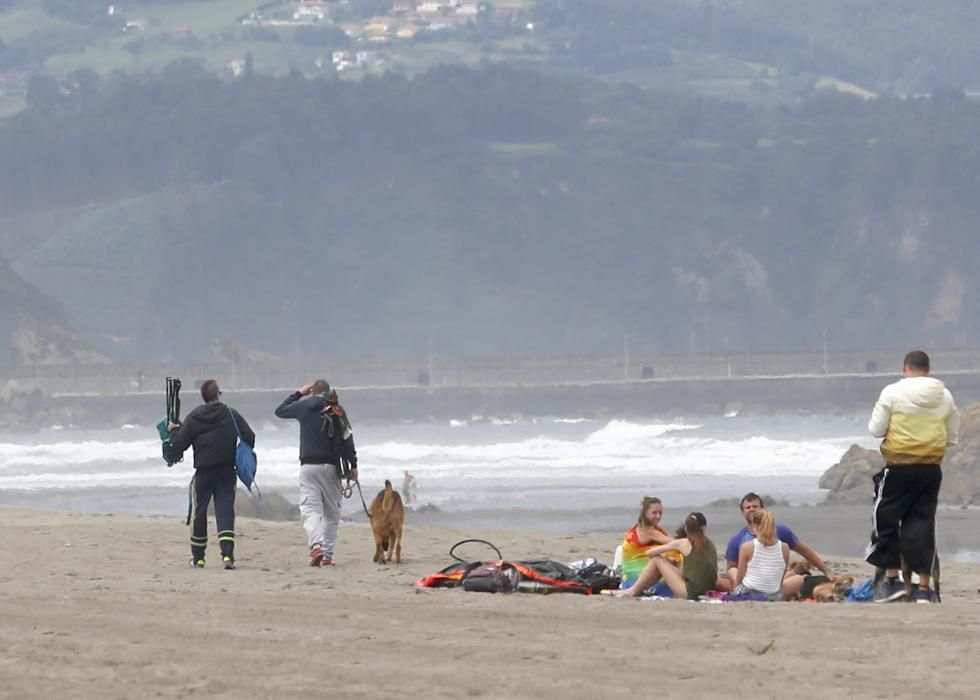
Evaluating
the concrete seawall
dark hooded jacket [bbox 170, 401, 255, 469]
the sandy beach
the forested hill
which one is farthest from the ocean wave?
the forested hill

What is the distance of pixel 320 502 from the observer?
40.4ft

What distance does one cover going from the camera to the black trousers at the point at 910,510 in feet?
31.9

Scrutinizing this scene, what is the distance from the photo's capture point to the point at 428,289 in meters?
140

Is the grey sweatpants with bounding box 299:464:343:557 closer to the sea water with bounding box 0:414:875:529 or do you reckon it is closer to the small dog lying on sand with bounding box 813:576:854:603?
the small dog lying on sand with bounding box 813:576:854:603

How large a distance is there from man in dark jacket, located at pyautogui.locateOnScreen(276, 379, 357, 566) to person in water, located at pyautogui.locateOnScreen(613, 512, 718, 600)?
96.5 inches

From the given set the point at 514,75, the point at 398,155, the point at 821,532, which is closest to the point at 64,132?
the point at 398,155

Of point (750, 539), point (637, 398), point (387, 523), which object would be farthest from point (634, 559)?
point (637, 398)

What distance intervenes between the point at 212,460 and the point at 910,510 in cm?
406

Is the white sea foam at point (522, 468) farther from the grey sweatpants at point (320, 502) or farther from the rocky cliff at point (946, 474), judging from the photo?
the grey sweatpants at point (320, 502)

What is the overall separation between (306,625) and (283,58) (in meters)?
190

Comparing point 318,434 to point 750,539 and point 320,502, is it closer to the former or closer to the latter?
point 320,502

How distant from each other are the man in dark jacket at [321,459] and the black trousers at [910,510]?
3473mm

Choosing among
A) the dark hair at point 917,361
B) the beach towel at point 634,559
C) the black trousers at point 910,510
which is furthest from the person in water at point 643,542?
the dark hair at point 917,361

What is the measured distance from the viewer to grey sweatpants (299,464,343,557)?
12266 millimetres
